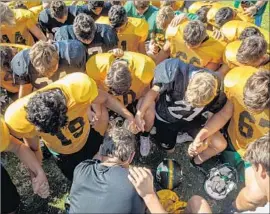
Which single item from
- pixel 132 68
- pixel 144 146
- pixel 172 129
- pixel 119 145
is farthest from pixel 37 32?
pixel 119 145

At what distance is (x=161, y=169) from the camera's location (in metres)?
3.78

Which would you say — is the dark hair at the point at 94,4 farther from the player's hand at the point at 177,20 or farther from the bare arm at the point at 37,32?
the player's hand at the point at 177,20

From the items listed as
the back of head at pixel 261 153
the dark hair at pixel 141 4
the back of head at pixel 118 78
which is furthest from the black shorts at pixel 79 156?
the dark hair at pixel 141 4

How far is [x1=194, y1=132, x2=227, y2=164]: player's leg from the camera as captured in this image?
384cm

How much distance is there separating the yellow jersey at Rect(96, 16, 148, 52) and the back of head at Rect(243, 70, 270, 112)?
78.7 inches

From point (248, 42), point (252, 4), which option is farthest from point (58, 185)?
point (252, 4)

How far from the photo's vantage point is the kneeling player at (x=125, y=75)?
11.5ft

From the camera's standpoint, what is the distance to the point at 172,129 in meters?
4.07

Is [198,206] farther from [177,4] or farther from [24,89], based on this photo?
[177,4]

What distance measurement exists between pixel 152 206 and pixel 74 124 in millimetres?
1078

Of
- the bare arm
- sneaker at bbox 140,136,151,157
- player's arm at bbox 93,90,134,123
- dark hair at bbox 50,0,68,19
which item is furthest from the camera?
the bare arm

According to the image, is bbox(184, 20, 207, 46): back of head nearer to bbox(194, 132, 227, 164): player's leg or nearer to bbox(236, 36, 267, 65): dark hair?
bbox(236, 36, 267, 65): dark hair

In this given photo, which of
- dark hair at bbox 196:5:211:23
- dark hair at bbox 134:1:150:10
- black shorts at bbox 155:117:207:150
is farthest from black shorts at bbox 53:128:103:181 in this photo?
dark hair at bbox 196:5:211:23

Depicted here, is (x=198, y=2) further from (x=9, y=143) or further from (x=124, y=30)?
(x=9, y=143)
